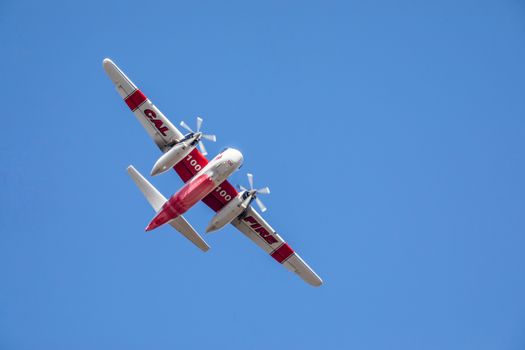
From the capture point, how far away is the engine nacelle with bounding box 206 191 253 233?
131ft

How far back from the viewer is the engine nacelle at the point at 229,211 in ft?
131

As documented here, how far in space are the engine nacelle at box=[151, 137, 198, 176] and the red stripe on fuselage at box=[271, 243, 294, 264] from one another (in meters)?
10.1

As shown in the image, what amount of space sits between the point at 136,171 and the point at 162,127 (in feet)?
10.9

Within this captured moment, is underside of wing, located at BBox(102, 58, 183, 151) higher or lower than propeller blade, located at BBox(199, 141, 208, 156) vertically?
lower

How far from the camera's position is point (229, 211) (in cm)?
4006

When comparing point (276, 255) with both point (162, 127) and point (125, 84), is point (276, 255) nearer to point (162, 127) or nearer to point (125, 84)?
point (162, 127)

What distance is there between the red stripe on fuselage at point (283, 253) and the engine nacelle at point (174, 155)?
10.1 meters

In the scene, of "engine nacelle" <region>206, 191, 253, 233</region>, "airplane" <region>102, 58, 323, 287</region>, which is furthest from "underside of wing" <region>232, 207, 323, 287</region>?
"engine nacelle" <region>206, 191, 253, 233</region>

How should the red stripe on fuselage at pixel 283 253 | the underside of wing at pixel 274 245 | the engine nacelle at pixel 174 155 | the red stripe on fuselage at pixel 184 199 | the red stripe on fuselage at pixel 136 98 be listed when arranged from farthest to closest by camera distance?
the red stripe on fuselage at pixel 283 253 < the underside of wing at pixel 274 245 < the red stripe on fuselage at pixel 136 98 < the red stripe on fuselage at pixel 184 199 < the engine nacelle at pixel 174 155

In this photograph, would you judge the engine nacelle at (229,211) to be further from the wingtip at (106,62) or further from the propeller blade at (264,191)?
the wingtip at (106,62)

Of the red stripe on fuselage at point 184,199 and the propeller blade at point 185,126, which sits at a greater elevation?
the propeller blade at point 185,126

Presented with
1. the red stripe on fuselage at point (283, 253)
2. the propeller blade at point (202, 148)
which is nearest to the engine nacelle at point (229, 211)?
the propeller blade at point (202, 148)

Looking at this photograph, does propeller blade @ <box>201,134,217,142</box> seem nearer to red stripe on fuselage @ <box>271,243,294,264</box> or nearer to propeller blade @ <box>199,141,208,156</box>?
propeller blade @ <box>199,141,208,156</box>

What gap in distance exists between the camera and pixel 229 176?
128 feet
